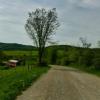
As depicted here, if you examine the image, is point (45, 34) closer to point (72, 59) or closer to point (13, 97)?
point (72, 59)

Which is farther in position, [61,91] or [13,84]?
[13,84]

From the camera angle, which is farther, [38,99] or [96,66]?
[96,66]

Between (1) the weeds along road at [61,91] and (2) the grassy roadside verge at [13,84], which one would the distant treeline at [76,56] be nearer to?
(2) the grassy roadside verge at [13,84]

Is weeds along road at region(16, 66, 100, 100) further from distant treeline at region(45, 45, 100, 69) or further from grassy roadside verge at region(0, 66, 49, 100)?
distant treeline at region(45, 45, 100, 69)

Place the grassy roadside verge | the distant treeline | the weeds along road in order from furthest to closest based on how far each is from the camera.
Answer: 1. the distant treeline
2. the weeds along road
3. the grassy roadside verge

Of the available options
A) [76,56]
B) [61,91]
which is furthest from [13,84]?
[76,56]

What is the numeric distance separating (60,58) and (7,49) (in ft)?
65.0

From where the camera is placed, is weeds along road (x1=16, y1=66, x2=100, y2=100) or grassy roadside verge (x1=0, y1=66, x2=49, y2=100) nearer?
grassy roadside verge (x1=0, y1=66, x2=49, y2=100)

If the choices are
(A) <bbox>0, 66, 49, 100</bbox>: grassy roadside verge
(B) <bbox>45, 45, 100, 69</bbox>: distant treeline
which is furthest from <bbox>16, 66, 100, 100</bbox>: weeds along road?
(B) <bbox>45, 45, 100, 69</bbox>: distant treeline

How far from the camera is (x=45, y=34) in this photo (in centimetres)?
7962

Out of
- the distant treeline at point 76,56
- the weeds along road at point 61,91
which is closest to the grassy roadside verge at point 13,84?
the weeds along road at point 61,91

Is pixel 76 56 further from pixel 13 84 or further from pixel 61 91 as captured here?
pixel 61 91

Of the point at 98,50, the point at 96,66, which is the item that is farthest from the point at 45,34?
the point at 96,66

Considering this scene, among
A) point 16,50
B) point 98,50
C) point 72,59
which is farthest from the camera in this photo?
point 16,50
